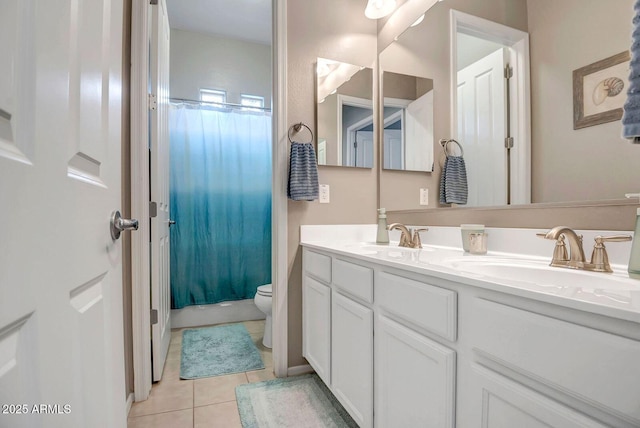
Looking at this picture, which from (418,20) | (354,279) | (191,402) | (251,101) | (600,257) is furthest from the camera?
(251,101)

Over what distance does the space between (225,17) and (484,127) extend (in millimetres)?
2663

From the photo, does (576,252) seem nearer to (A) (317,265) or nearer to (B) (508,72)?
(B) (508,72)

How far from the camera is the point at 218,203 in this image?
2918 millimetres

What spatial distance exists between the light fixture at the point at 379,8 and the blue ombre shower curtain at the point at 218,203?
1371 millimetres

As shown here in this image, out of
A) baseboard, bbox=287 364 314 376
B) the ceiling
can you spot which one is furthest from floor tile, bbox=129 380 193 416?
the ceiling

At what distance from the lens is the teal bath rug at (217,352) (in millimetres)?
1962

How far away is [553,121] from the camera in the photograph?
3.68 ft

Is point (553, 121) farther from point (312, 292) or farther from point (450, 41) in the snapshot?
point (312, 292)

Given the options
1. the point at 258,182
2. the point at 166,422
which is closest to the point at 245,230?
the point at 258,182

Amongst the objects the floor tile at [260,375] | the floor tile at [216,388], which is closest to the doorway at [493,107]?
the floor tile at [260,375]

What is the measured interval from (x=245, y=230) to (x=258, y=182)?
0.48m

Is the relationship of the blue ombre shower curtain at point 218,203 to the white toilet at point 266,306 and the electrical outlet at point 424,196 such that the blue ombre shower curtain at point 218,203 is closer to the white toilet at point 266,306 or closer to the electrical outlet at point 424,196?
the white toilet at point 266,306

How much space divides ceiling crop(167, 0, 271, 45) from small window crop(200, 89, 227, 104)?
1.91 feet

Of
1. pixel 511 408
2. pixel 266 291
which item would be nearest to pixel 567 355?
pixel 511 408
